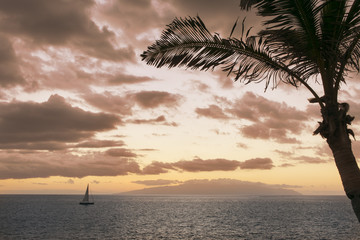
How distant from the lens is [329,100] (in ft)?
22.1

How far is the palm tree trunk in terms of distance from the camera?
627 cm

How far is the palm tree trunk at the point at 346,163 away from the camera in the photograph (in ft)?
20.6

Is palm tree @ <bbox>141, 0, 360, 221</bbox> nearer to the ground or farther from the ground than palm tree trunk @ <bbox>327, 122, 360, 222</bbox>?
farther from the ground

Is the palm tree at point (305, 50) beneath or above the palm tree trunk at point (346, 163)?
above

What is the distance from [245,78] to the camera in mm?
8469

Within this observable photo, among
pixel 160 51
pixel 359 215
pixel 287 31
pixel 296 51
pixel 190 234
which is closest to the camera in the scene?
pixel 359 215

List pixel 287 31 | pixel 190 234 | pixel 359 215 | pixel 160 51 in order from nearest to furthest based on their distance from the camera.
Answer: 1. pixel 359 215
2. pixel 287 31
3. pixel 160 51
4. pixel 190 234

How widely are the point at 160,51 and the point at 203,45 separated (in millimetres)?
1154

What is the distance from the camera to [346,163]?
642cm

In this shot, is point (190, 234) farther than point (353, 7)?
Yes

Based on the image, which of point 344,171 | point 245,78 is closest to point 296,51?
point 245,78

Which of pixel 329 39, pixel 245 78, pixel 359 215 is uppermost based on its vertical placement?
pixel 329 39

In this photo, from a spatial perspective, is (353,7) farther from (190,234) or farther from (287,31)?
(190,234)

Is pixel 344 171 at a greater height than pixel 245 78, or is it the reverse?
pixel 245 78
